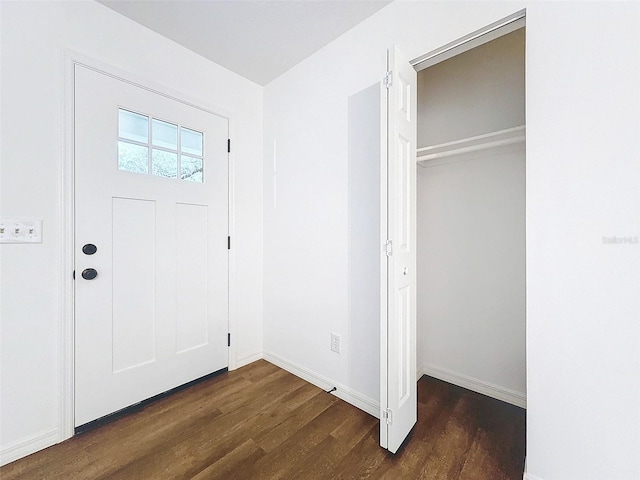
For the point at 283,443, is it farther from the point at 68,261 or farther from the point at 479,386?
the point at 68,261

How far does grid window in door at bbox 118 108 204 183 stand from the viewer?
1854 mm

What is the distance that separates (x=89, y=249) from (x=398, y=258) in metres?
1.82

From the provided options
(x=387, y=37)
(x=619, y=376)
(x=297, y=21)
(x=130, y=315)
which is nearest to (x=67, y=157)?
(x=130, y=315)

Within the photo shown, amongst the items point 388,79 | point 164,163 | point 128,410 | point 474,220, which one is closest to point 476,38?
point 388,79

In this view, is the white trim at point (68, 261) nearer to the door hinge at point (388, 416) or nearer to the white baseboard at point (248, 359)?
the white baseboard at point (248, 359)


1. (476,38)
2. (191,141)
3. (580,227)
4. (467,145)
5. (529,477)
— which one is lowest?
(529,477)

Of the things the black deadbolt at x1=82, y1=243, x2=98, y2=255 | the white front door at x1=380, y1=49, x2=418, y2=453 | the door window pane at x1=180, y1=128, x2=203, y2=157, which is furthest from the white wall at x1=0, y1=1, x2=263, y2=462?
the white front door at x1=380, y1=49, x2=418, y2=453

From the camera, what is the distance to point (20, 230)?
147 centimetres

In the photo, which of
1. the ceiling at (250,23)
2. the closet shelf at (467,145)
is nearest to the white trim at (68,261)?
the ceiling at (250,23)

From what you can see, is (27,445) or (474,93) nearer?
(27,445)

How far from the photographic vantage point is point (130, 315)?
73.4 inches

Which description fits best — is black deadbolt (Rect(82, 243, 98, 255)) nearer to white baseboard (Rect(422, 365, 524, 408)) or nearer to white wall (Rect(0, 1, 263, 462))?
white wall (Rect(0, 1, 263, 462))

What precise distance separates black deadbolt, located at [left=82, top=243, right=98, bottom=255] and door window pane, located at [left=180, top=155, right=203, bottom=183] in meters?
0.73

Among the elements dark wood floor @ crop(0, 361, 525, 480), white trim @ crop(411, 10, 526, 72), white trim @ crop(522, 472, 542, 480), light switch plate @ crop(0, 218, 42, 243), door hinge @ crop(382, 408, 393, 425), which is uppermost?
white trim @ crop(411, 10, 526, 72)
